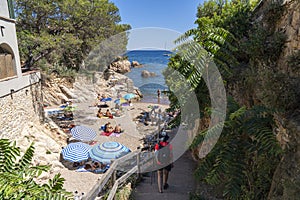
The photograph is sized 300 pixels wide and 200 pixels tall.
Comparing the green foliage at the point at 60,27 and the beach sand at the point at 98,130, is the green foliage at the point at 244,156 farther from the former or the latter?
the green foliage at the point at 60,27

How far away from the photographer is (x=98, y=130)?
48.0 feet

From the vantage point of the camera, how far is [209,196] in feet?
18.5

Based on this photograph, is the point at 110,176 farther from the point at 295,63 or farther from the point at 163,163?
the point at 295,63

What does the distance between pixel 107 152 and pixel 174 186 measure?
3988mm

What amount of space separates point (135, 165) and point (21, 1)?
16.4 meters

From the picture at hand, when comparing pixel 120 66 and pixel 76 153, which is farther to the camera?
pixel 120 66

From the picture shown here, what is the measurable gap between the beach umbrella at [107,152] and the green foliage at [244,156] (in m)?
5.93

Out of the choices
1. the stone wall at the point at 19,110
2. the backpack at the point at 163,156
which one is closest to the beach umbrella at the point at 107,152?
the backpack at the point at 163,156

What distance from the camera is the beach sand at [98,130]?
334 inches

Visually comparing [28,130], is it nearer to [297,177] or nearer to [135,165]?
[135,165]

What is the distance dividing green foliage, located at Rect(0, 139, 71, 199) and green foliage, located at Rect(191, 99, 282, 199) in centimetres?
254

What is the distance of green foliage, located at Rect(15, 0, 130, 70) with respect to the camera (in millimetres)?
15927

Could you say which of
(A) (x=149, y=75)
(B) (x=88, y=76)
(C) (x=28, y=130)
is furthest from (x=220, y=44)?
(A) (x=149, y=75)

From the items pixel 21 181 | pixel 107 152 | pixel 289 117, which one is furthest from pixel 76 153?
pixel 289 117
